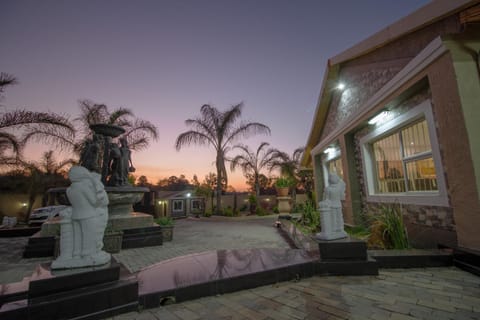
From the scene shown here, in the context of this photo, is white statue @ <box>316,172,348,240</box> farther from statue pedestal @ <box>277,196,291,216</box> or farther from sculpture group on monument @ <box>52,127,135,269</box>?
statue pedestal @ <box>277,196,291,216</box>

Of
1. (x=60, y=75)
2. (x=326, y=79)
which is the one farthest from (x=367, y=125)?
(x=60, y=75)

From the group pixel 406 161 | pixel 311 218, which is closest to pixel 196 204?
pixel 311 218

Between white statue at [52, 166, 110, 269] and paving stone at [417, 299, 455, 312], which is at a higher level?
white statue at [52, 166, 110, 269]

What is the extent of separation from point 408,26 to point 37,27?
983 cm

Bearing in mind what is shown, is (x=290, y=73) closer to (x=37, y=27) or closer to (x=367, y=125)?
(x=367, y=125)

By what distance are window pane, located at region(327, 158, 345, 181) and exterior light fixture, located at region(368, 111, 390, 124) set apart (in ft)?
9.68

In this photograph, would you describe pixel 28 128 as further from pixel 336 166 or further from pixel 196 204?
pixel 196 204

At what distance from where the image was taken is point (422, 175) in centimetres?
468

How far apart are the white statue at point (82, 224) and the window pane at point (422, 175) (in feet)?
19.5

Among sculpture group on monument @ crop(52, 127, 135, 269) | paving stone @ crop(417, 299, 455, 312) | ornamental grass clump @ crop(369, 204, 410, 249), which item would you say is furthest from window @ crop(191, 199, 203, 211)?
paving stone @ crop(417, 299, 455, 312)

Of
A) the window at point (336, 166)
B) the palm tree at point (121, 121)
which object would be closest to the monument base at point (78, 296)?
the window at point (336, 166)

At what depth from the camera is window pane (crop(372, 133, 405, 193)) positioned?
5430mm

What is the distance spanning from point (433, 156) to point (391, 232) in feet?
5.59

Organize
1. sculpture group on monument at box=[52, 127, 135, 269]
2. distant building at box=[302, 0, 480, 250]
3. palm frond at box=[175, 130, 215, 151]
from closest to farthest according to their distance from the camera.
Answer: sculpture group on monument at box=[52, 127, 135, 269], distant building at box=[302, 0, 480, 250], palm frond at box=[175, 130, 215, 151]
